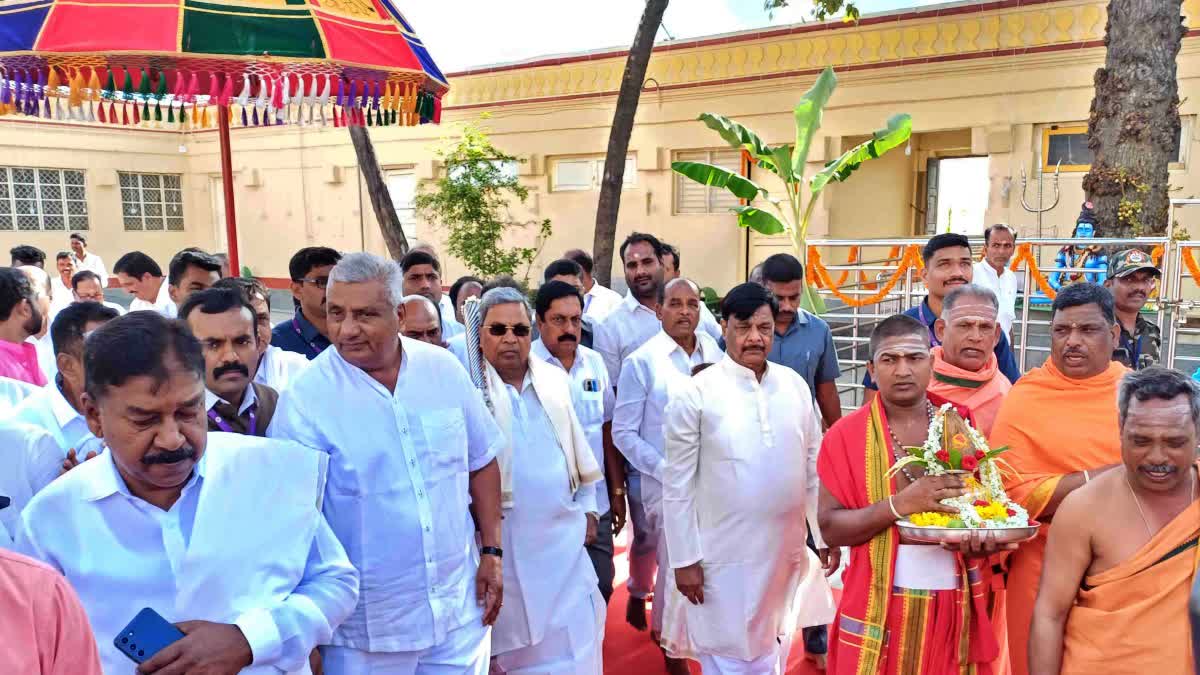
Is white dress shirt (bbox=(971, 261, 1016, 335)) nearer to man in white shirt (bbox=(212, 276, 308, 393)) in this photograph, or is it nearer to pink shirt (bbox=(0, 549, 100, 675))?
man in white shirt (bbox=(212, 276, 308, 393))

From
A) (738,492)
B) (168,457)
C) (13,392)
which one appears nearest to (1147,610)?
(738,492)

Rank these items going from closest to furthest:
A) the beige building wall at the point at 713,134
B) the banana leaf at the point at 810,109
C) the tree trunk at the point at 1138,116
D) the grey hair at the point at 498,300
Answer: the grey hair at the point at 498,300
the tree trunk at the point at 1138,116
the banana leaf at the point at 810,109
the beige building wall at the point at 713,134

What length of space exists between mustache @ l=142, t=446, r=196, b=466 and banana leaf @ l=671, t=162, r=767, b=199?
8.85 metres

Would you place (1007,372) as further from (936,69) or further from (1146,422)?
(936,69)

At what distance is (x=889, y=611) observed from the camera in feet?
8.73

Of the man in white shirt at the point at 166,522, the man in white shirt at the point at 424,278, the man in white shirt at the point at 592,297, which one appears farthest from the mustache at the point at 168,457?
the man in white shirt at the point at 592,297

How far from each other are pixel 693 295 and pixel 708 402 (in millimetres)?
1218

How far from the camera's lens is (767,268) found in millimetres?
4512

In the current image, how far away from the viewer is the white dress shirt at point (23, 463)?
230 cm

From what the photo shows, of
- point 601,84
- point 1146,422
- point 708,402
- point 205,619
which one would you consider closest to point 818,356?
point 708,402

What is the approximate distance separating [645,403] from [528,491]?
1149mm

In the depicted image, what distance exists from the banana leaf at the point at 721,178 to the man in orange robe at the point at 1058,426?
729cm

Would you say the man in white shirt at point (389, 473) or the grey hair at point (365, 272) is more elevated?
the grey hair at point (365, 272)

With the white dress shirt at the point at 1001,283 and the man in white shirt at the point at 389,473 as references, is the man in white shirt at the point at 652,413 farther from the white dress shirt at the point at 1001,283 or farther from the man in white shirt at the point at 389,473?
the white dress shirt at the point at 1001,283
